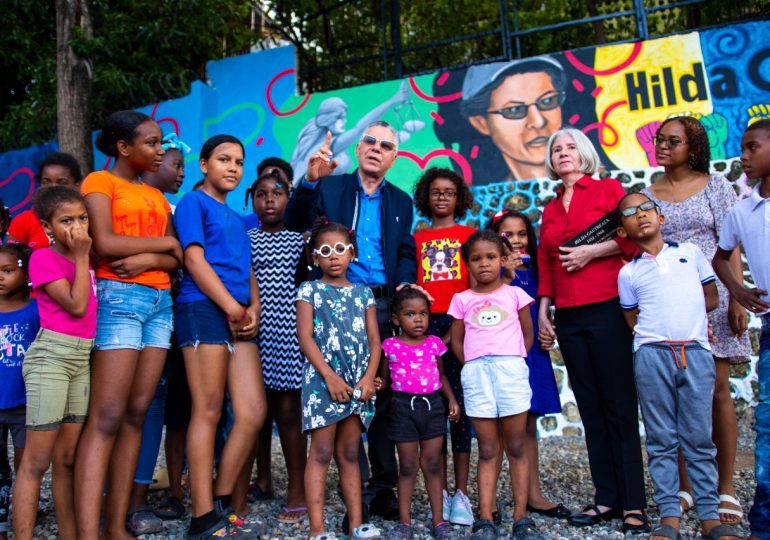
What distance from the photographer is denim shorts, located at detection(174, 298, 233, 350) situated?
3225mm

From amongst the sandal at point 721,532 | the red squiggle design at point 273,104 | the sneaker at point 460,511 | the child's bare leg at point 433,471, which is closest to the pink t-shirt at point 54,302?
the child's bare leg at point 433,471

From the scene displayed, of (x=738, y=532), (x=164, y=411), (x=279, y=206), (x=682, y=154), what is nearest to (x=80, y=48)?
(x=279, y=206)

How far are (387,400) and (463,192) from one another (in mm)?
1417

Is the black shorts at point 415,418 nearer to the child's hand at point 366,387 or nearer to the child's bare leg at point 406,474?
the child's bare leg at point 406,474

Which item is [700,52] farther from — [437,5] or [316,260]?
[437,5]

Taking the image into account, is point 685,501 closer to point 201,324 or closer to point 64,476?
point 201,324

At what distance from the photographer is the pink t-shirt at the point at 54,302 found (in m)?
2.93

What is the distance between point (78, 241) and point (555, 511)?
9.32 ft

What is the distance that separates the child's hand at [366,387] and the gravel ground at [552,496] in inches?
28.9

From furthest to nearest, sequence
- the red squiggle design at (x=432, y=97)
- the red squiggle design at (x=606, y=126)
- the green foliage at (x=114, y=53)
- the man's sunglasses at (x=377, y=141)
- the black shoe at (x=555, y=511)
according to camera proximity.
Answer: the green foliage at (x=114, y=53) → the red squiggle design at (x=432, y=97) → the red squiggle design at (x=606, y=126) → the man's sunglasses at (x=377, y=141) → the black shoe at (x=555, y=511)

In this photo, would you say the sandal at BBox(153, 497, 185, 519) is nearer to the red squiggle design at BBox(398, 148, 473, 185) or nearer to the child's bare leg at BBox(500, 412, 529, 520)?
the child's bare leg at BBox(500, 412, 529, 520)

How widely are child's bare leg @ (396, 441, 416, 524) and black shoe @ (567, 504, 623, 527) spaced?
90cm

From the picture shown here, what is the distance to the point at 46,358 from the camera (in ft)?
9.48

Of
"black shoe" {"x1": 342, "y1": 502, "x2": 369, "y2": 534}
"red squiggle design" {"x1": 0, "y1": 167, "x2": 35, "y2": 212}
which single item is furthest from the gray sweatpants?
"red squiggle design" {"x1": 0, "y1": 167, "x2": 35, "y2": 212}
